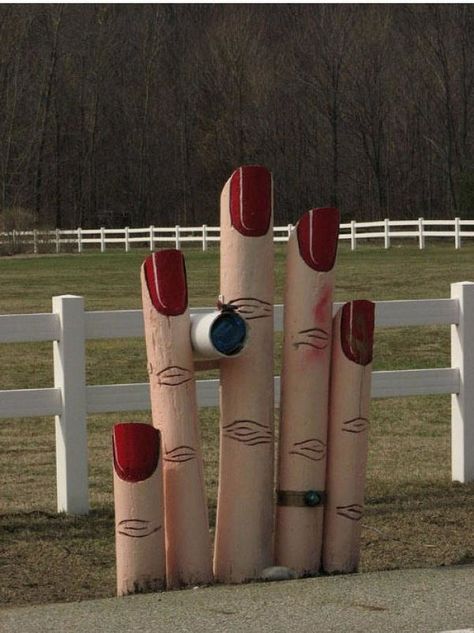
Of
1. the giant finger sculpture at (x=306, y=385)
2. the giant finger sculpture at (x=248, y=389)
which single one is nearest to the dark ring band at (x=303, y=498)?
the giant finger sculpture at (x=306, y=385)

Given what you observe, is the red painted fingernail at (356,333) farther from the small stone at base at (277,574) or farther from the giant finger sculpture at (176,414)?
the small stone at base at (277,574)

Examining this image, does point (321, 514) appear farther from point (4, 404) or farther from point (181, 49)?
point (181, 49)

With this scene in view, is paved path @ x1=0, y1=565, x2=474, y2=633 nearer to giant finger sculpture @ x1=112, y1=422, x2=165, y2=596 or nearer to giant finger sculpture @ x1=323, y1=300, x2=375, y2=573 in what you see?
giant finger sculpture @ x1=112, y1=422, x2=165, y2=596

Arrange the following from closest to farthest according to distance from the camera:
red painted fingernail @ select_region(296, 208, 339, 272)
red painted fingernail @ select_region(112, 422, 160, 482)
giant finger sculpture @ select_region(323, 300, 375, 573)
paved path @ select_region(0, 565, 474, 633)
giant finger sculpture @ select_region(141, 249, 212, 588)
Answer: paved path @ select_region(0, 565, 474, 633)
red painted fingernail @ select_region(112, 422, 160, 482)
giant finger sculpture @ select_region(141, 249, 212, 588)
red painted fingernail @ select_region(296, 208, 339, 272)
giant finger sculpture @ select_region(323, 300, 375, 573)

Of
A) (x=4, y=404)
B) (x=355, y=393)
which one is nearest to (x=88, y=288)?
(x=4, y=404)

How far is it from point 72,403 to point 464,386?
8.14 ft

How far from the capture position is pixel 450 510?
8141 mm

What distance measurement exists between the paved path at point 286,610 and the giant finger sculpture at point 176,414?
0.87 feet

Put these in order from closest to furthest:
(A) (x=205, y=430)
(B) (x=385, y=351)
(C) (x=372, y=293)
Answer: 1. (A) (x=205, y=430)
2. (B) (x=385, y=351)
3. (C) (x=372, y=293)

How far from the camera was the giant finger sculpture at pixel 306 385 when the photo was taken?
5980 mm

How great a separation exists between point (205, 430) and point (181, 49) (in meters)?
80.8

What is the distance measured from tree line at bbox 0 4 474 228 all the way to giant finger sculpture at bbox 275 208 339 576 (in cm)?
6873

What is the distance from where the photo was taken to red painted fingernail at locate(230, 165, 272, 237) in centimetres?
589

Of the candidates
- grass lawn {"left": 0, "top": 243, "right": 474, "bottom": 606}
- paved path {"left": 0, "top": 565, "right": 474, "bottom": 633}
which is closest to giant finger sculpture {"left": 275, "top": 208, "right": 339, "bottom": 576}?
paved path {"left": 0, "top": 565, "right": 474, "bottom": 633}
